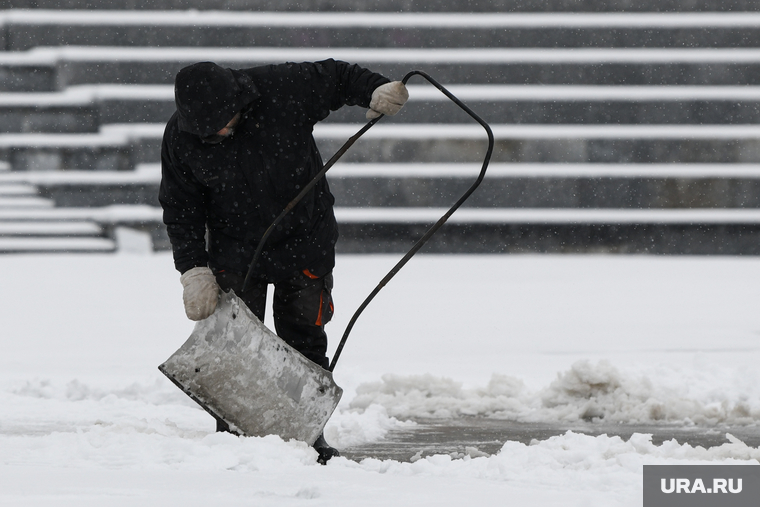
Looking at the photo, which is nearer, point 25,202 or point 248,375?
point 248,375

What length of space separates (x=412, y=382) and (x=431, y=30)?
7.65 meters

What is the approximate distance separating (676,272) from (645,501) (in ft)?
25.3

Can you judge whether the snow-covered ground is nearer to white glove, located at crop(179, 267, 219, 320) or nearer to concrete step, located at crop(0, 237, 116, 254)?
white glove, located at crop(179, 267, 219, 320)

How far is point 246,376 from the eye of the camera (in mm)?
3639

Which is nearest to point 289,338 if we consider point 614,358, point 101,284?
point 614,358

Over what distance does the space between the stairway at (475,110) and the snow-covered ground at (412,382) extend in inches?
42.6

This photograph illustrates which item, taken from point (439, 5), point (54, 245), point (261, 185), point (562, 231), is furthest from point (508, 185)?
point (261, 185)

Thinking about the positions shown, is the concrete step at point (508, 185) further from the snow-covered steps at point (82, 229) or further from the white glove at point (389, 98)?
the white glove at point (389, 98)

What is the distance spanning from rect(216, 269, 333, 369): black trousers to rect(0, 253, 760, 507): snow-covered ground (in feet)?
1.61

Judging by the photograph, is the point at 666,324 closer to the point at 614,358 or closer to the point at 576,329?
the point at 576,329

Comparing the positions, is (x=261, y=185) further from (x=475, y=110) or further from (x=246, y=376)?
(x=475, y=110)

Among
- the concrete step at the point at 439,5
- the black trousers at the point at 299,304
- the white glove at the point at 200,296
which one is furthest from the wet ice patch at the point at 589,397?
the concrete step at the point at 439,5

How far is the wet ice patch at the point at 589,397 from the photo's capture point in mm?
4691

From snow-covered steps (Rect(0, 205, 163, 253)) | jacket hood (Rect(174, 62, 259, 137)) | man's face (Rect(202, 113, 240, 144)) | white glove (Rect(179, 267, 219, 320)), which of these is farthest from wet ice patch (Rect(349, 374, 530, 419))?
snow-covered steps (Rect(0, 205, 163, 253))
